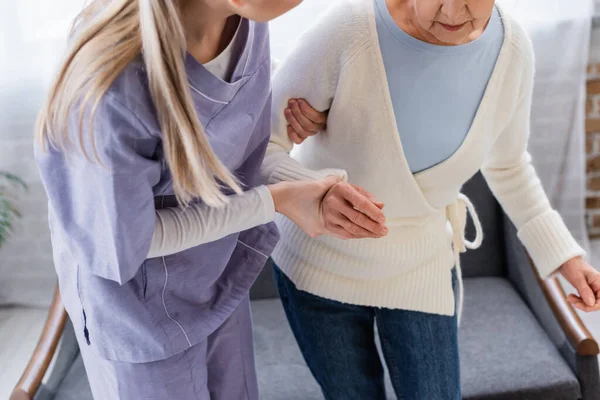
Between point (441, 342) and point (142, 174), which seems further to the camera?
point (441, 342)

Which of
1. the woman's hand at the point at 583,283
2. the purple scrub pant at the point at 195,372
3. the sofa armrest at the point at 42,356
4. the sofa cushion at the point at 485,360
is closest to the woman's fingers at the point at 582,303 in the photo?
the woman's hand at the point at 583,283

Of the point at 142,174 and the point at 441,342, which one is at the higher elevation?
the point at 142,174

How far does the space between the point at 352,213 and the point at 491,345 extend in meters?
0.91

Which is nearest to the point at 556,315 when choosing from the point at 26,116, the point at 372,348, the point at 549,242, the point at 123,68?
the point at 549,242

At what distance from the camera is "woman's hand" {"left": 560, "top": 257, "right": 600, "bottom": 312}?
1.19 m

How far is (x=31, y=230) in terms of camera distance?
7.27ft

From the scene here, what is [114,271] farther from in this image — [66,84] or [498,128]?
[498,128]

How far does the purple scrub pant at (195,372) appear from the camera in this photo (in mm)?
1027

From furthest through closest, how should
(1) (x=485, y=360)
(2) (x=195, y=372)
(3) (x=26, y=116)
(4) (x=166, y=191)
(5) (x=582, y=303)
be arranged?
(3) (x=26, y=116) < (1) (x=485, y=360) < (5) (x=582, y=303) < (2) (x=195, y=372) < (4) (x=166, y=191)

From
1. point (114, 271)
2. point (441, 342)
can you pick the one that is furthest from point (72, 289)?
point (441, 342)

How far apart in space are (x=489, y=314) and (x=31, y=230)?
1.41 m

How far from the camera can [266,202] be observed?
1.00 m

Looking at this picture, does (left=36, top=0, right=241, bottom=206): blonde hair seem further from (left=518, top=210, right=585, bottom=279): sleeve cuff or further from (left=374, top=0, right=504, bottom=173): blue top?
(left=518, top=210, right=585, bottom=279): sleeve cuff

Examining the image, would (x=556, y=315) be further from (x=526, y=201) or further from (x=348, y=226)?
(x=348, y=226)
